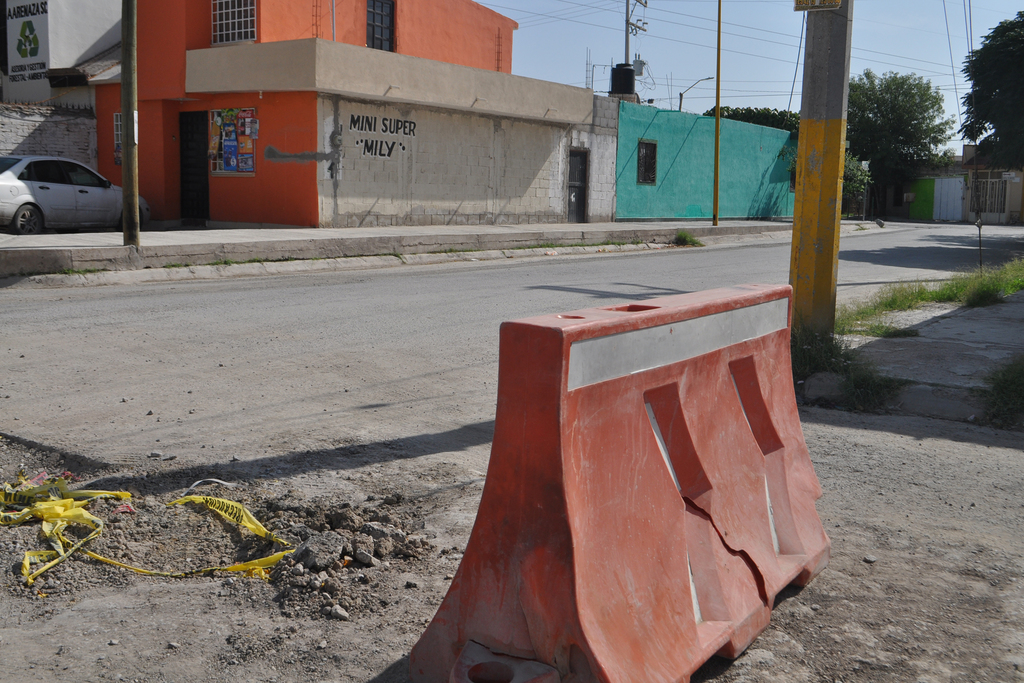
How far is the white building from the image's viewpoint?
73.3 ft

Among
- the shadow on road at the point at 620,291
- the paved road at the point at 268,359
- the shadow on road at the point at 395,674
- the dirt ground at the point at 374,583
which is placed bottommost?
the shadow on road at the point at 395,674

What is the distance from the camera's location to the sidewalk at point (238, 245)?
480 inches

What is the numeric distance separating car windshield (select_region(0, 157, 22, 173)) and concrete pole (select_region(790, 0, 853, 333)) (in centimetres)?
1408

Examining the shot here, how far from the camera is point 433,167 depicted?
22500mm

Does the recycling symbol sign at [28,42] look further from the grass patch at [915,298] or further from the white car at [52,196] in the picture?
the grass patch at [915,298]

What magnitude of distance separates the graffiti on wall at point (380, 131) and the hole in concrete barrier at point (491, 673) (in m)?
18.9

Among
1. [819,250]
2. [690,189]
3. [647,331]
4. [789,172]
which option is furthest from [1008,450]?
[789,172]

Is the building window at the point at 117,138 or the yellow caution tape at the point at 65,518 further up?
the building window at the point at 117,138

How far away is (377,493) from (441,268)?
11654 millimetres

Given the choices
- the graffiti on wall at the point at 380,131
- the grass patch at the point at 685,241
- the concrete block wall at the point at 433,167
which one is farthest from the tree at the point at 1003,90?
the graffiti on wall at the point at 380,131

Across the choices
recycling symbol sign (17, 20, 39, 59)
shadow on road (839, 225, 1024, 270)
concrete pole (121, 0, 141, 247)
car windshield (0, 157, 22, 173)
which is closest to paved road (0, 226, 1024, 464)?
concrete pole (121, 0, 141, 247)

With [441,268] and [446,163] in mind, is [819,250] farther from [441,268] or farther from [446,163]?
[446,163]

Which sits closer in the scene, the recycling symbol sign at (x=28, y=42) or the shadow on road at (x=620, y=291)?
the shadow on road at (x=620, y=291)

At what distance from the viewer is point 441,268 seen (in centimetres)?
1562
